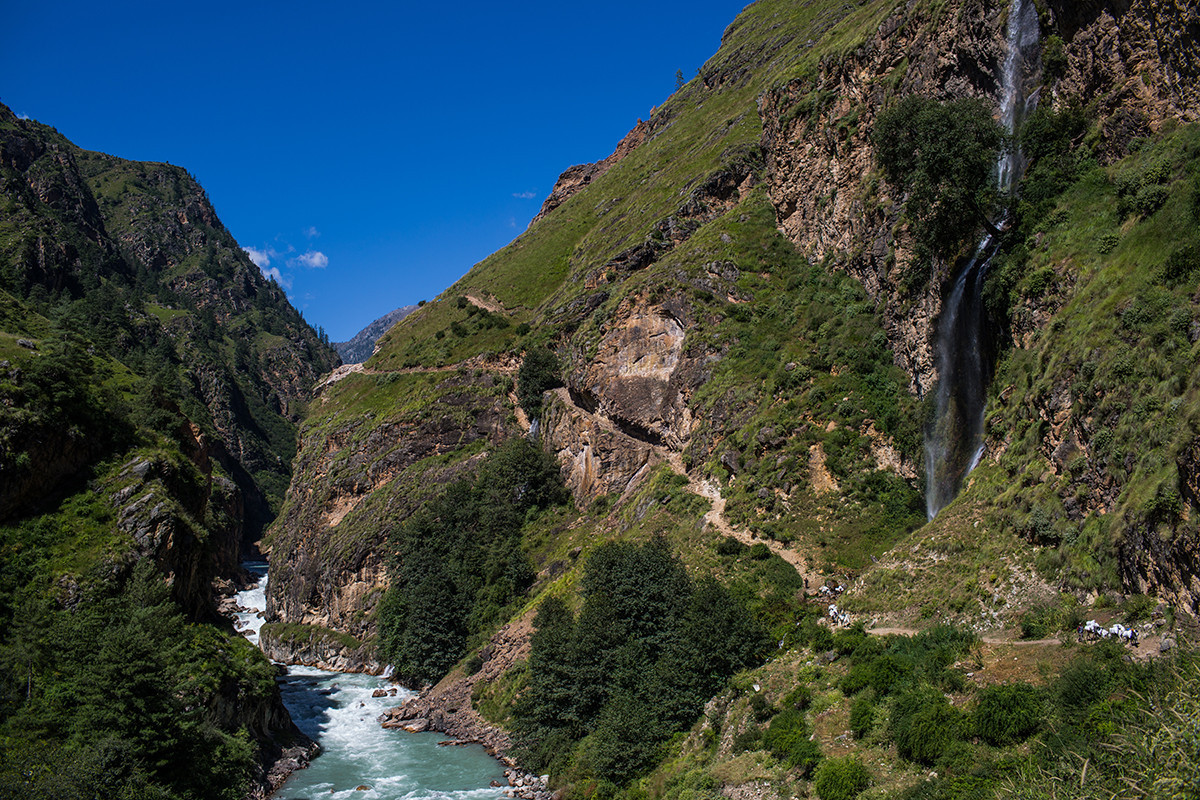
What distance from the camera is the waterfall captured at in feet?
105

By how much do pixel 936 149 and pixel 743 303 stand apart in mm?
23364

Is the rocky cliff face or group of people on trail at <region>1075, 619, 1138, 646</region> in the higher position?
the rocky cliff face

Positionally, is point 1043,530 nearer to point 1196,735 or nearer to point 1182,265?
point 1182,265

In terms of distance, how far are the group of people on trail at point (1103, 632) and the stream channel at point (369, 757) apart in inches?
1143

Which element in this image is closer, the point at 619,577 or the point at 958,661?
the point at 958,661

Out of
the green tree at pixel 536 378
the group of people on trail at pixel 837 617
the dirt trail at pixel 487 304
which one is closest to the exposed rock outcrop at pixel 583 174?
the dirt trail at pixel 487 304

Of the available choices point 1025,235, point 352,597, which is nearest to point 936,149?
point 1025,235

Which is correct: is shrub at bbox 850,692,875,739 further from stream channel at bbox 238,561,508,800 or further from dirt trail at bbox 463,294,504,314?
dirt trail at bbox 463,294,504,314

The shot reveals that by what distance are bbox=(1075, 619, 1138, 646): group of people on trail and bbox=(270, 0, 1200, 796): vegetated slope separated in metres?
0.60

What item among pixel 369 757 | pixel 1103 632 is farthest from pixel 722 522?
pixel 369 757

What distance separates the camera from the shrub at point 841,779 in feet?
65.0

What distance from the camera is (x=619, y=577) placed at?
38.2m

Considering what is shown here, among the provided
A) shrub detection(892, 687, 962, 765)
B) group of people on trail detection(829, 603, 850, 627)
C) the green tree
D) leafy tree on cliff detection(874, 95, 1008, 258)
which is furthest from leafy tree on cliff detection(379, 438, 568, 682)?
leafy tree on cliff detection(874, 95, 1008, 258)

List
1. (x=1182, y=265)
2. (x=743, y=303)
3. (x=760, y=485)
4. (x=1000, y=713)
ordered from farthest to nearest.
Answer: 1. (x=743, y=303)
2. (x=760, y=485)
3. (x=1182, y=265)
4. (x=1000, y=713)
